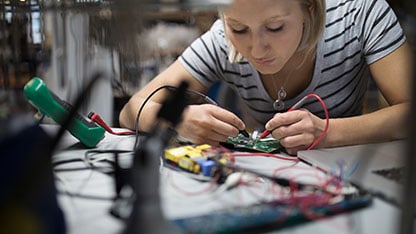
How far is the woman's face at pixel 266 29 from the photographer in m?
0.76

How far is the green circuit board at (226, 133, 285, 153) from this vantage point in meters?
0.76

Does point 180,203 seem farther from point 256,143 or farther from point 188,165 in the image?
point 256,143

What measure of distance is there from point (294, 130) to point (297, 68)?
1.00ft

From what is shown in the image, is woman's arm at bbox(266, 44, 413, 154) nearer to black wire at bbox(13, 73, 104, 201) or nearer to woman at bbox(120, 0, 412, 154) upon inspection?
woman at bbox(120, 0, 412, 154)

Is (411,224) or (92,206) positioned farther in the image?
(92,206)

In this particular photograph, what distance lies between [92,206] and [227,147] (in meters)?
0.29

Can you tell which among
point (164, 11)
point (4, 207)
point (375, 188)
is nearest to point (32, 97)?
point (164, 11)

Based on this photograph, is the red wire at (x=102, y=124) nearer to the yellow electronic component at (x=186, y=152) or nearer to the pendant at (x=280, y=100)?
the yellow electronic component at (x=186, y=152)

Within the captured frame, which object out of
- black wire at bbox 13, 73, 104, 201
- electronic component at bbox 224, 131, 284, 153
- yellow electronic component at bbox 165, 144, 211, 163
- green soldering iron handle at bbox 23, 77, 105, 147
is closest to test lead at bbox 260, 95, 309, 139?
electronic component at bbox 224, 131, 284, 153

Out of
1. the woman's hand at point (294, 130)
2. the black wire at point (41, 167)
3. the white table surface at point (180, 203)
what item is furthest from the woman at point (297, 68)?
A: the black wire at point (41, 167)

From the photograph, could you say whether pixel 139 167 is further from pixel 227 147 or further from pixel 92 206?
pixel 227 147

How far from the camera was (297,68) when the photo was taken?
1043mm

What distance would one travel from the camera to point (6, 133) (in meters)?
0.41

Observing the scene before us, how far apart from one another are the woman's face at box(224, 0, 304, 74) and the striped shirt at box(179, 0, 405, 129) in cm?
14
